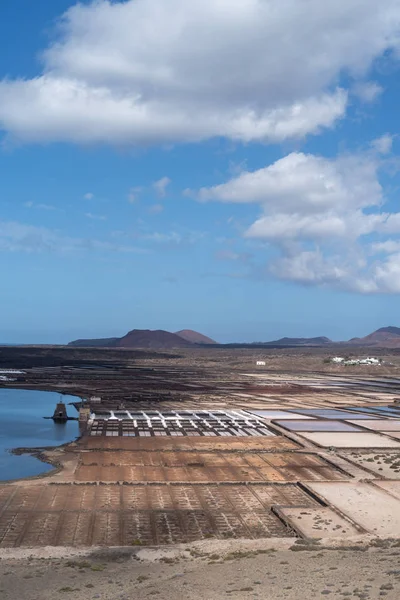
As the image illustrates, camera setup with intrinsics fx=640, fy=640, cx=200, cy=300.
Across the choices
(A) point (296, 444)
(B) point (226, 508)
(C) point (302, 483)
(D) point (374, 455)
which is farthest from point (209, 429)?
(B) point (226, 508)

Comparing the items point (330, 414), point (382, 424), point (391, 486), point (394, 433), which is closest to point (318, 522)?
point (391, 486)

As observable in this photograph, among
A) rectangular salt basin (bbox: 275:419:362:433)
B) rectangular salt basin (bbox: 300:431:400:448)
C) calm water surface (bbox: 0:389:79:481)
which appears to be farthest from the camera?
rectangular salt basin (bbox: 275:419:362:433)

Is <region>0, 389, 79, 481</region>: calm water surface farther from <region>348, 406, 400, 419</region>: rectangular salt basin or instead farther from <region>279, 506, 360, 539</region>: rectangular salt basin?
<region>348, 406, 400, 419</region>: rectangular salt basin

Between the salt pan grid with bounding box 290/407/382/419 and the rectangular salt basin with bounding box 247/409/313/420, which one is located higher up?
the rectangular salt basin with bounding box 247/409/313/420

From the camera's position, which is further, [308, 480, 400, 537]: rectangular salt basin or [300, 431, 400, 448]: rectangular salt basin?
[300, 431, 400, 448]: rectangular salt basin

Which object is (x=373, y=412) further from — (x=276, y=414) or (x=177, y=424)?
(x=177, y=424)

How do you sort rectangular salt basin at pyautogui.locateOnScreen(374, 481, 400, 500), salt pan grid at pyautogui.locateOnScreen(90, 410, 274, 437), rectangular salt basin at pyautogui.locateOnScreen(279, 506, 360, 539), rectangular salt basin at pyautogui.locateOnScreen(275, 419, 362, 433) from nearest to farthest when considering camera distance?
rectangular salt basin at pyautogui.locateOnScreen(279, 506, 360, 539), rectangular salt basin at pyautogui.locateOnScreen(374, 481, 400, 500), salt pan grid at pyautogui.locateOnScreen(90, 410, 274, 437), rectangular salt basin at pyautogui.locateOnScreen(275, 419, 362, 433)

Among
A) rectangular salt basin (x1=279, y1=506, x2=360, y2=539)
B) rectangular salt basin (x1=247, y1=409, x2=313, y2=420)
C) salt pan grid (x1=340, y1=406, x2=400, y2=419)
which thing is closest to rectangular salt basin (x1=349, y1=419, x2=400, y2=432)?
salt pan grid (x1=340, y1=406, x2=400, y2=419)
